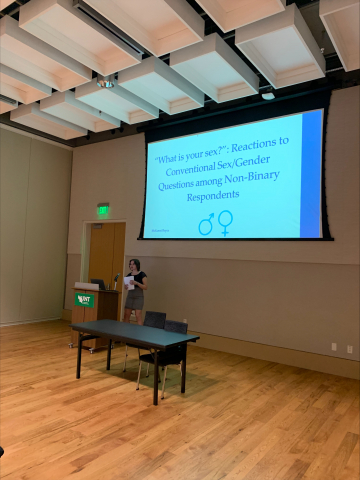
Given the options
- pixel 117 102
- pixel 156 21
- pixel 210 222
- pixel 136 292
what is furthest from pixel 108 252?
pixel 156 21

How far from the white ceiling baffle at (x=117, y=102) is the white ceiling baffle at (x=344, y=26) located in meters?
3.25

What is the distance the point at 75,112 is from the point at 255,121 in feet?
11.1

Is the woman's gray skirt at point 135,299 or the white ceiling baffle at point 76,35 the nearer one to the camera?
the white ceiling baffle at point 76,35

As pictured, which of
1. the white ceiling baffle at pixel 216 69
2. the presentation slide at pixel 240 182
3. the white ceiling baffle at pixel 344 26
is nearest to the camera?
the white ceiling baffle at pixel 344 26

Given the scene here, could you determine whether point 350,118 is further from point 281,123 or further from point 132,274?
point 132,274

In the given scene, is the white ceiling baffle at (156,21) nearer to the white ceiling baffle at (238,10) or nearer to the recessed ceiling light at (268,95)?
the white ceiling baffle at (238,10)

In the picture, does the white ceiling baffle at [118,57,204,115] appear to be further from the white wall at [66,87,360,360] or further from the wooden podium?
the wooden podium

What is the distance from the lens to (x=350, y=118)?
5305 millimetres

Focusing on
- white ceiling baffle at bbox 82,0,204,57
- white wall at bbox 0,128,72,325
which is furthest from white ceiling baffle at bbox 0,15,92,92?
white wall at bbox 0,128,72,325

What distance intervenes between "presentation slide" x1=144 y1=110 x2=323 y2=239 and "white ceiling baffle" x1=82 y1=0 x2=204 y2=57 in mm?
2263

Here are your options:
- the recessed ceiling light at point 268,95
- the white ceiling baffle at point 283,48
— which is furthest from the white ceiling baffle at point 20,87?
the recessed ceiling light at point 268,95

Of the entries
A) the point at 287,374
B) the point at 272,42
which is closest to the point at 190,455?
the point at 287,374

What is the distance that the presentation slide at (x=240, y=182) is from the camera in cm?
561

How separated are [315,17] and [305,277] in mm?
3504
